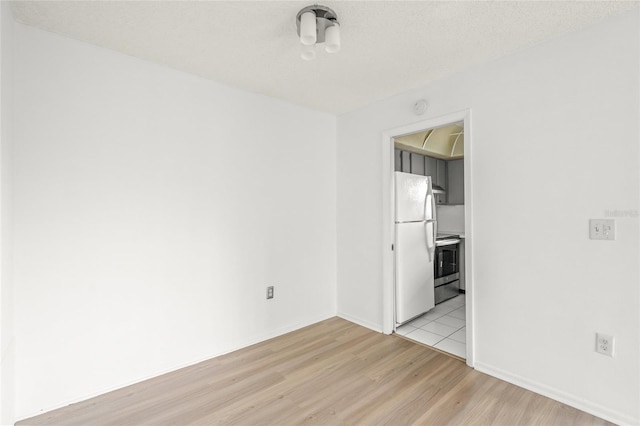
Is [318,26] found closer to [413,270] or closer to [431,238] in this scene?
[413,270]

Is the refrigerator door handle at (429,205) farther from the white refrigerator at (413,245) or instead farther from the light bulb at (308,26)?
the light bulb at (308,26)

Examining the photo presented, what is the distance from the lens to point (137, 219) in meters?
2.34

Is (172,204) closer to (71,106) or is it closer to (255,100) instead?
(71,106)

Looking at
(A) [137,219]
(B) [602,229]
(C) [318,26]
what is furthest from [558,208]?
(A) [137,219]

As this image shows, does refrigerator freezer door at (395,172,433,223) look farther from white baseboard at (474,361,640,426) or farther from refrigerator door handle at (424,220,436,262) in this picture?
white baseboard at (474,361,640,426)

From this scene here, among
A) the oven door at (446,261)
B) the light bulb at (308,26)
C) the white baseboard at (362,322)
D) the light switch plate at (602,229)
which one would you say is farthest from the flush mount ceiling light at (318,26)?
the oven door at (446,261)

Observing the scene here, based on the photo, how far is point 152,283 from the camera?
2.40 m

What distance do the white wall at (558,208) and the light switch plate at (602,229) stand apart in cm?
3

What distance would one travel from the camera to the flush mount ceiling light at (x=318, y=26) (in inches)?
67.6

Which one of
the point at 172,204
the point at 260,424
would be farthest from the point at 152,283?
the point at 260,424

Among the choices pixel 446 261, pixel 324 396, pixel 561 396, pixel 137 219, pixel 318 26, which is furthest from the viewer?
pixel 446 261

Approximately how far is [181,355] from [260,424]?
1052 mm

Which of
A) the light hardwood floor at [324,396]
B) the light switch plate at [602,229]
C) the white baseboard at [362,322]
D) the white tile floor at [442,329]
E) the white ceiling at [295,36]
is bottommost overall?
the light hardwood floor at [324,396]

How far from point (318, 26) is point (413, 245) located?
248 centimetres
